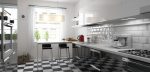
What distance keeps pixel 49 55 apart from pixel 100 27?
2.56m

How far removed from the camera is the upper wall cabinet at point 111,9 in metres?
1.71

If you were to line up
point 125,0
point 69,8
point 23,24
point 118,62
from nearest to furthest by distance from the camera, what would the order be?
point 118,62, point 125,0, point 23,24, point 69,8

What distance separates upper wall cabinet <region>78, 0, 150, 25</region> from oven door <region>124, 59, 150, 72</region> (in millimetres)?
683

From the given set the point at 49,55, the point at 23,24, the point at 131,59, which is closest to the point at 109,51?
the point at 131,59

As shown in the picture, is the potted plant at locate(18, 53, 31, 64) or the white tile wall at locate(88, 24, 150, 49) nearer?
the white tile wall at locate(88, 24, 150, 49)

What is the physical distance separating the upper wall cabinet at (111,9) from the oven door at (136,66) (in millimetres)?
683

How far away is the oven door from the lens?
4.07 feet

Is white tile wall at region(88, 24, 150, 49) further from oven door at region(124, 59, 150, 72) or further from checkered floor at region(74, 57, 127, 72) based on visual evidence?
oven door at region(124, 59, 150, 72)

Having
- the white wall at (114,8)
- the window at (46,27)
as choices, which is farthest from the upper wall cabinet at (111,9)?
the window at (46,27)

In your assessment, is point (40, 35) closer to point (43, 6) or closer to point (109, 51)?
point (43, 6)

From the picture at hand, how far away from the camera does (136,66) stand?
4.45ft

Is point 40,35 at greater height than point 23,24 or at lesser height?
lesser

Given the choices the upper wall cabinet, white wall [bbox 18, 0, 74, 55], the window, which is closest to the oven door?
the upper wall cabinet

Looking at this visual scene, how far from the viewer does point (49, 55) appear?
4.96 m
